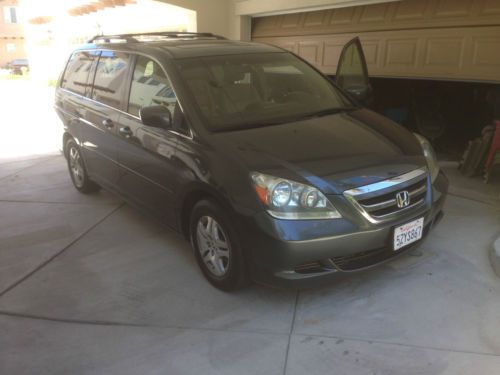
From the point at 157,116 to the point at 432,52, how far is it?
427 cm

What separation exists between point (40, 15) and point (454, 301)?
2156cm

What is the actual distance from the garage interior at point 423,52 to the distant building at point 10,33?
38.5 meters

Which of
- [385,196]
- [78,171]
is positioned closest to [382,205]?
[385,196]

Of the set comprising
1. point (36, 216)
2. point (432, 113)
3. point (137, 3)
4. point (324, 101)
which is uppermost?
point (137, 3)

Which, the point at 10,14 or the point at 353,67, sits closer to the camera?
the point at 353,67

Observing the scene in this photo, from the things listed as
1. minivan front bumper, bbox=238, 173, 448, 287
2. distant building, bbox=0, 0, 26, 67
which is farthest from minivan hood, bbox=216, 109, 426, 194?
distant building, bbox=0, 0, 26, 67

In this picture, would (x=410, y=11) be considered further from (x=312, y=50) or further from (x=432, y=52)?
(x=312, y=50)

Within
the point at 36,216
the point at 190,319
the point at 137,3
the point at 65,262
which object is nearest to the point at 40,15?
the point at 137,3

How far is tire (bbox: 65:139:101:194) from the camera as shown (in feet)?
17.4

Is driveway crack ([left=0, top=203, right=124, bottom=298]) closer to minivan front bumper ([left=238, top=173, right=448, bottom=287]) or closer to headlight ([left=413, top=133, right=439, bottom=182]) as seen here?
minivan front bumper ([left=238, top=173, right=448, bottom=287])

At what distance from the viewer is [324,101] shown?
3895mm

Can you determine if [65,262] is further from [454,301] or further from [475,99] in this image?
[475,99]

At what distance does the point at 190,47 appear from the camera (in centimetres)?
392

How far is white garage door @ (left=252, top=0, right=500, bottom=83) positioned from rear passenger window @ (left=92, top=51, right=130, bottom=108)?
3.96 metres
